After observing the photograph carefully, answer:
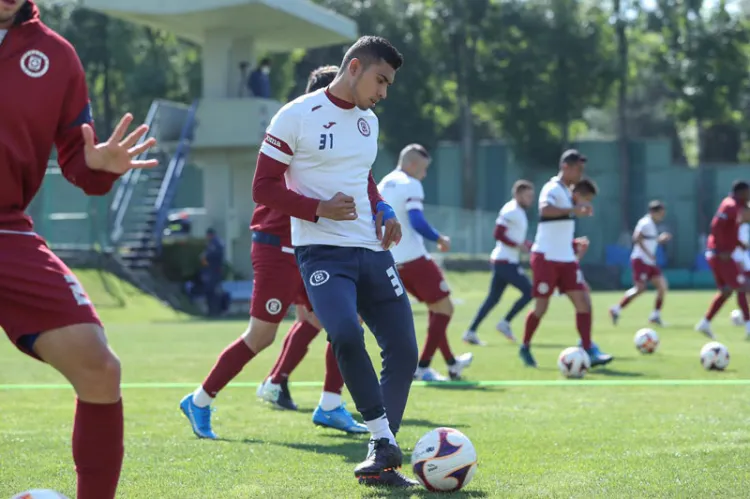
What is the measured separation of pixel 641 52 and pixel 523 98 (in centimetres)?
785

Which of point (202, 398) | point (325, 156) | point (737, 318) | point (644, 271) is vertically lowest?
point (737, 318)

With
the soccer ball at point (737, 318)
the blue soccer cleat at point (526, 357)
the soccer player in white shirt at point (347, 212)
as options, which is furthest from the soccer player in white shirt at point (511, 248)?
the soccer player in white shirt at point (347, 212)

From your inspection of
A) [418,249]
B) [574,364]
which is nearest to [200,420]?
[418,249]

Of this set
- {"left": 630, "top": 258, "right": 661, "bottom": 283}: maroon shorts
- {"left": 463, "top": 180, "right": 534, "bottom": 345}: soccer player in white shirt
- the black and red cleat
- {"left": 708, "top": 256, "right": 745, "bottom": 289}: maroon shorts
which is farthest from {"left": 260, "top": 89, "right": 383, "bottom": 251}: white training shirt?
{"left": 630, "top": 258, "right": 661, "bottom": 283}: maroon shorts

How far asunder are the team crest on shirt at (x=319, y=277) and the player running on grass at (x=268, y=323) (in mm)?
1836

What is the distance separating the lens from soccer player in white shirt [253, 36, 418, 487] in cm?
618

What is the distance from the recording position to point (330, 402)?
823cm

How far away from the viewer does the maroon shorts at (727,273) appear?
700 inches

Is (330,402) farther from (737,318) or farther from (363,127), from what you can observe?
(737,318)

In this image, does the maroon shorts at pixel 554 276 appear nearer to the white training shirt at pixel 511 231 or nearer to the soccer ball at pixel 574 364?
the soccer ball at pixel 574 364

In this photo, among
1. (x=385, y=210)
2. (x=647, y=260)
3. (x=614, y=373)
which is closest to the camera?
(x=385, y=210)

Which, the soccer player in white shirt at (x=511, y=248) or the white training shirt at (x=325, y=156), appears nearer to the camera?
the white training shirt at (x=325, y=156)

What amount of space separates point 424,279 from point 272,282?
3.53 meters

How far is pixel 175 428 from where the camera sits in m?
8.40
